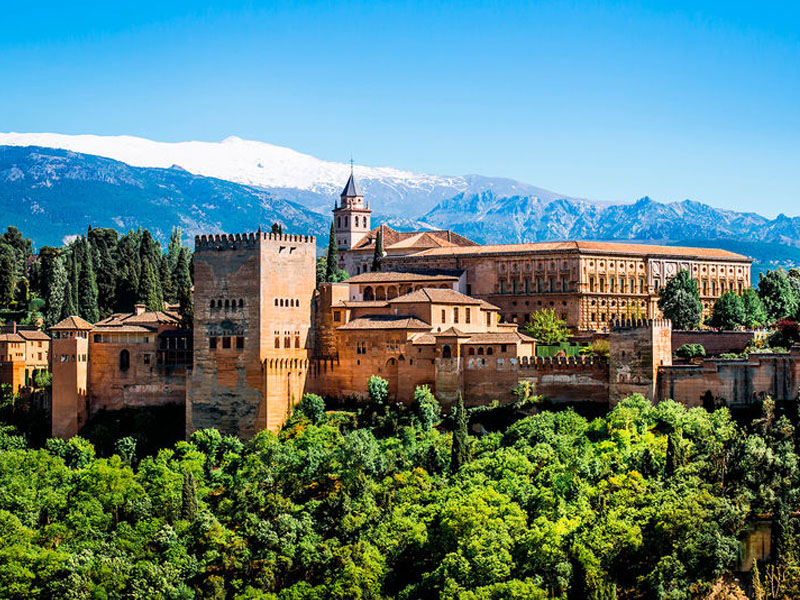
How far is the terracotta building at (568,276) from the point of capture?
9994cm

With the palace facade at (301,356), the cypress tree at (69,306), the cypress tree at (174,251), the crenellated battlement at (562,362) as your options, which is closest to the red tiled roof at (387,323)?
the palace facade at (301,356)

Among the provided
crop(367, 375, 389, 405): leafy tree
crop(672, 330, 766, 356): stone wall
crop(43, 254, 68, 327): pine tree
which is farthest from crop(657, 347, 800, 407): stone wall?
crop(43, 254, 68, 327): pine tree

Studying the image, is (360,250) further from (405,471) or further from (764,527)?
(764,527)

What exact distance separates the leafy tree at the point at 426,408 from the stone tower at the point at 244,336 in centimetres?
796

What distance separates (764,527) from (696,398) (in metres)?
12.8

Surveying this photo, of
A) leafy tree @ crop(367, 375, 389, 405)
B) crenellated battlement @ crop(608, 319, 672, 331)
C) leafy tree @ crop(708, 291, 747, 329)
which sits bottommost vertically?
leafy tree @ crop(367, 375, 389, 405)

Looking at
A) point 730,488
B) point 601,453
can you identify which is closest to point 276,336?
point 601,453

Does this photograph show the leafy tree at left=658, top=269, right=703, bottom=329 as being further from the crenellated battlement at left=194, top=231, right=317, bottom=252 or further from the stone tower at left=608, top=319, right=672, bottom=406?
the crenellated battlement at left=194, top=231, right=317, bottom=252

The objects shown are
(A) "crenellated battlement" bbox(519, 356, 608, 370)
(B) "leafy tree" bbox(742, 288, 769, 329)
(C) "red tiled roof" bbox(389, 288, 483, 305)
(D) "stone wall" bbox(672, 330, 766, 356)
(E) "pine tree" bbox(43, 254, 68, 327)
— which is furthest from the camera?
(E) "pine tree" bbox(43, 254, 68, 327)

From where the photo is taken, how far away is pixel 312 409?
71.7 m

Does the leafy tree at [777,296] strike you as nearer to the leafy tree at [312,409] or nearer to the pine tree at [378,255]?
the pine tree at [378,255]

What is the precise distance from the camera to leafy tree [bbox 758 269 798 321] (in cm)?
9794

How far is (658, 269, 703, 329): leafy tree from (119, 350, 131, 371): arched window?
42.1 meters

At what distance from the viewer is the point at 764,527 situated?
5275cm
